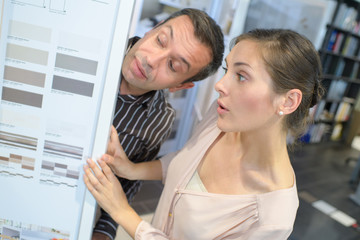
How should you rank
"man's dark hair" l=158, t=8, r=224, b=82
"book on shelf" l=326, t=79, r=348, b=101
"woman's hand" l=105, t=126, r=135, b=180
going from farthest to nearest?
1. "book on shelf" l=326, t=79, r=348, b=101
2. "man's dark hair" l=158, t=8, r=224, b=82
3. "woman's hand" l=105, t=126, r=135, b=180

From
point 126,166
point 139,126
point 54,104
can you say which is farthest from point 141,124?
point 54,104

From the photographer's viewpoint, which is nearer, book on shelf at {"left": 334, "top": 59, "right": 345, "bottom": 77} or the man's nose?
the man's nose

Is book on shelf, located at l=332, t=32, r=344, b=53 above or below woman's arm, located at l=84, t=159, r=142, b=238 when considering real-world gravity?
above

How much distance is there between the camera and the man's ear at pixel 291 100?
0.92 metres

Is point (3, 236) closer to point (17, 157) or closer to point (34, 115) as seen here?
point (17, 157)

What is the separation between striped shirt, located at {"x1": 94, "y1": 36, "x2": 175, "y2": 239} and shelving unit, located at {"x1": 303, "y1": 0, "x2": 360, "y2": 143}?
4.78 meters


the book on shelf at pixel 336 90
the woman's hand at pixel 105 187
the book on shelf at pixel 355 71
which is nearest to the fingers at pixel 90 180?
the woman's hand at pixel 105 187

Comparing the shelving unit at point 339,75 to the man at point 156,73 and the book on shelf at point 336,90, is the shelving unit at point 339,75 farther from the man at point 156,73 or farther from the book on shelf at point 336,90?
the man at point 156,73

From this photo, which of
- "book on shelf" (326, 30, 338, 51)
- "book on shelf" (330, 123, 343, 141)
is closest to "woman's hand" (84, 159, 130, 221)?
"book on shelf" (326, 30, 338, 51)

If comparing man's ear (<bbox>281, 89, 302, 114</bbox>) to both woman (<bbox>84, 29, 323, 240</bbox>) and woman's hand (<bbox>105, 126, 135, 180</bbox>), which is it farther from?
woman's hand (<bbox>105, 126, 135, 180</bbox>)

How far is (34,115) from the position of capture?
2.35 feet

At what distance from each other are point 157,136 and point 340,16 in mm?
5301

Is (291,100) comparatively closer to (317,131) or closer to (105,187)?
(105,187)

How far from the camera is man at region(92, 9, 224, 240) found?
1.09m
